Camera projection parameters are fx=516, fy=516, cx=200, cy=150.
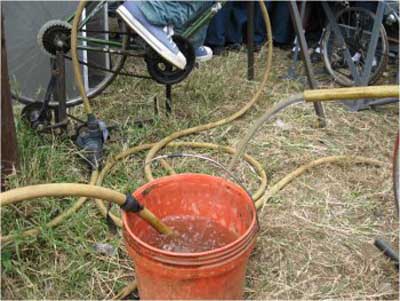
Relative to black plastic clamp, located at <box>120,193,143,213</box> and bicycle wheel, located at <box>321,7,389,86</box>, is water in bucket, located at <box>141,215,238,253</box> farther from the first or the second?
bicycle wheel, located at <box>321,7,389,86</box>

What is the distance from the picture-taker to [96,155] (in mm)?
2488

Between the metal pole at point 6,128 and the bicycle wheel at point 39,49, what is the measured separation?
2.40 feet

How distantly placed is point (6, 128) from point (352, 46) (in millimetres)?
2640

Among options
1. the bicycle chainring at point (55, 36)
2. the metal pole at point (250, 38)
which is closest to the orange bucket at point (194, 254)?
the bicycle chainring at point (55, 36)

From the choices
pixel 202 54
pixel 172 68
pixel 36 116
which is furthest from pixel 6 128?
pixel 202 54

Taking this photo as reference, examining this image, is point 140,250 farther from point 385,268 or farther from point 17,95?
point 17,95

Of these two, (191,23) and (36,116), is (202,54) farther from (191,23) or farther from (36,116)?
(36,116)

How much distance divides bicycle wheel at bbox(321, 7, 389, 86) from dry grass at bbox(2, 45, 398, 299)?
14.7 inches

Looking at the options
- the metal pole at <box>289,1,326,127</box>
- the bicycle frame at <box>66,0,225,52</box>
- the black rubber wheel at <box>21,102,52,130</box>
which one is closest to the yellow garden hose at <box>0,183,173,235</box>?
the black rubber wheel at <box>21,102,52,130</box>

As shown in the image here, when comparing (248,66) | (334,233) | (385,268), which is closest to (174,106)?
(248,66)

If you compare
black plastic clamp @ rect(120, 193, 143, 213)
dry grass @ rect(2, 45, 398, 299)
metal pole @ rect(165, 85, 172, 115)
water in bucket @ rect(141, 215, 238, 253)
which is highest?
black plastic clamp @ rect(120, 193, 143, 213)

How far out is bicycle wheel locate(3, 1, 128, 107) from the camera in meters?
2.95

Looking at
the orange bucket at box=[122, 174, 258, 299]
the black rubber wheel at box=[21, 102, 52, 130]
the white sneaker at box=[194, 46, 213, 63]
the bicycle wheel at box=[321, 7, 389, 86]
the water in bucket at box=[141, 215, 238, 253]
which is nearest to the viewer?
the orange bucket at box=[122, 174, 258, 299]

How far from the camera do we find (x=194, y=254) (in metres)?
1.46
